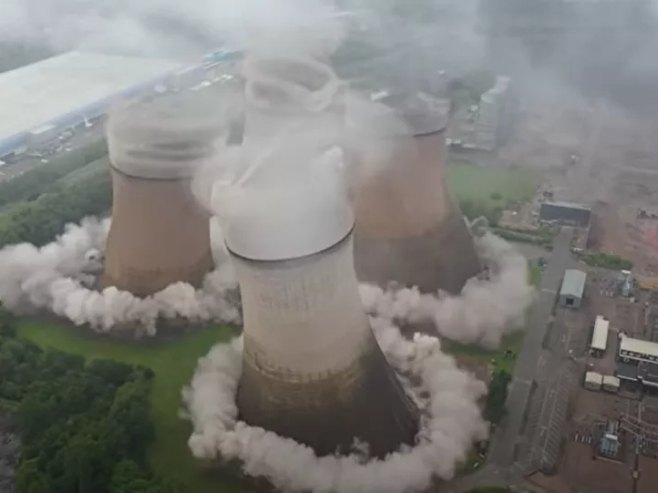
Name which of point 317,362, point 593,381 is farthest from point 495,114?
point 317,362

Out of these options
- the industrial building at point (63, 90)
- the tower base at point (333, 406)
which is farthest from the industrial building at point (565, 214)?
the industrial building at point (63, 90)

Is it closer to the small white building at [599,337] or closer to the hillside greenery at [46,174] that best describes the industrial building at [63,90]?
the hillside greenery at [46,174]

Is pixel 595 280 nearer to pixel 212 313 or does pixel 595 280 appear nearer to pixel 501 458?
pixel 501 458

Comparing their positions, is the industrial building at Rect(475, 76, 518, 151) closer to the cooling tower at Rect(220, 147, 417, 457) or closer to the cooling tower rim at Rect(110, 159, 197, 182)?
the cooling tower rim at Rect(110, 159, 197, 182)

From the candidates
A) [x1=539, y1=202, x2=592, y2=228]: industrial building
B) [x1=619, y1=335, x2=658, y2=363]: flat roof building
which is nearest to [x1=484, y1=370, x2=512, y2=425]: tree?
[x1=619, y1=335, x2=658, y2=363]: flat roof building

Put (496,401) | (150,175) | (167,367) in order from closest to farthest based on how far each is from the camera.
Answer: (496,401) → (167,367) → (150,175)

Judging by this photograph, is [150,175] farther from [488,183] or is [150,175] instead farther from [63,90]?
[63,90]
